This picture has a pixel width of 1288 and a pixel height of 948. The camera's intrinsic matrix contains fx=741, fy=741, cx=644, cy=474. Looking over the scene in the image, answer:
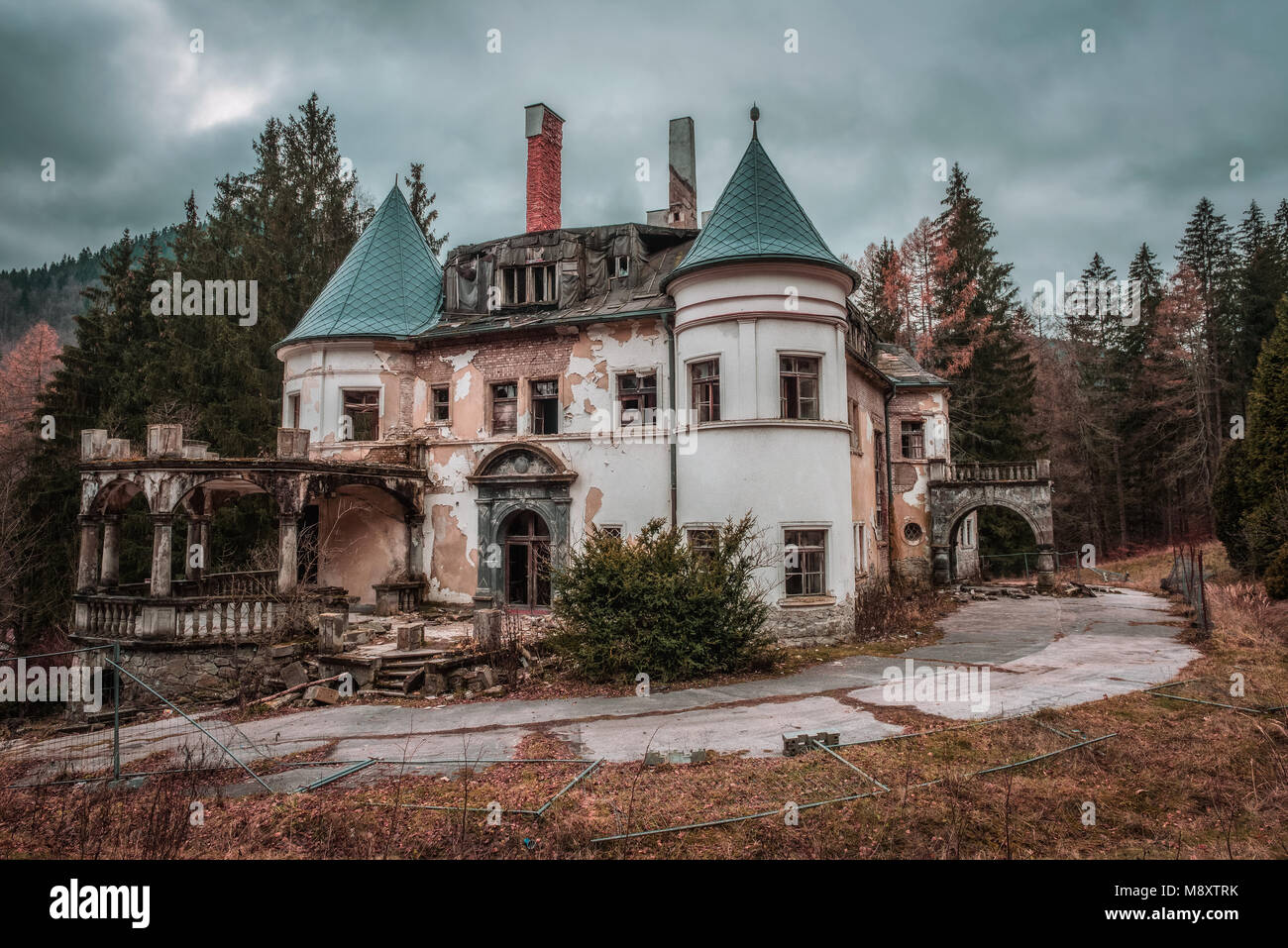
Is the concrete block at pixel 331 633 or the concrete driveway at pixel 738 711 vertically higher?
the concrete block at pixel 331 633

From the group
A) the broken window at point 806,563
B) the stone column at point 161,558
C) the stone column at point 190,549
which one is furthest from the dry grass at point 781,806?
the stone column at point 190,549

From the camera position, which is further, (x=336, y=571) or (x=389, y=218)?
(x=389, y=218)

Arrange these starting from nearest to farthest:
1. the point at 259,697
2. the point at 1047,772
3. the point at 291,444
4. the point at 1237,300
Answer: the point at 1047,772
the point at 259,697
the point at 291,444
the point at 1237,300

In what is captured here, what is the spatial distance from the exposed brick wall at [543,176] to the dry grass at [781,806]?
1684cm

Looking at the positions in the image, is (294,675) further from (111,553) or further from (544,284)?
(544,284)

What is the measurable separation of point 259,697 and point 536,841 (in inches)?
387

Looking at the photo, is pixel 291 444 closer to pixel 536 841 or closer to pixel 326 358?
pixel 326 358

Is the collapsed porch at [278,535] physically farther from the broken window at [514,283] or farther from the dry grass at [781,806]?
the dry grass at [781,806]

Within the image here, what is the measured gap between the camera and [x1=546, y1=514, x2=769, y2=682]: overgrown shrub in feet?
41.3

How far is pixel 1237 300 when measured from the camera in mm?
37188

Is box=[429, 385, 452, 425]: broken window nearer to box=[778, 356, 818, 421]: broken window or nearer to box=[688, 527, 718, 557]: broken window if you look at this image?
box=[688, 527, 718, 557]: broken window

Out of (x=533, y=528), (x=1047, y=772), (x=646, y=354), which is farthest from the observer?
(x=533, y=528)

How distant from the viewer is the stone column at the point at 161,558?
1508 centimetres

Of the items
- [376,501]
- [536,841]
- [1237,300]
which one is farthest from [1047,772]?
[1237,300]
